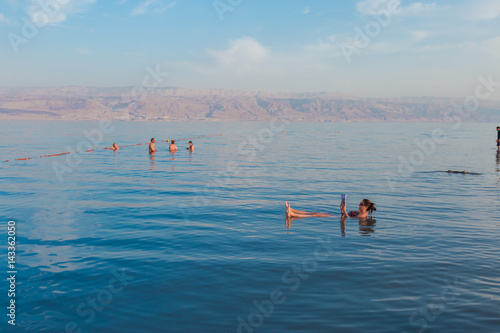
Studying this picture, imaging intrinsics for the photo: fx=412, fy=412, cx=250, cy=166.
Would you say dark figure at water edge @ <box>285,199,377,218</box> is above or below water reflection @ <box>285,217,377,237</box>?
above

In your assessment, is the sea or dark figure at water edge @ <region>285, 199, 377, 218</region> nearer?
the sea

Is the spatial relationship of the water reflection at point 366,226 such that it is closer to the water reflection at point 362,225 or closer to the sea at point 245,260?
the water reflection at point 362,225

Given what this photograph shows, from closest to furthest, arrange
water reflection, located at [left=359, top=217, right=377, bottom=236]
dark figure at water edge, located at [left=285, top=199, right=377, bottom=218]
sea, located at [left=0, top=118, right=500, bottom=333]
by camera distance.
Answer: sea, located at [left=0, top=118, right=500, bottom=333] < water reflection, located at [left=359, top=217, right=377, bottom=236] < dark figure at water edge, located at [left=285, top=199, right=377, bottom=218]

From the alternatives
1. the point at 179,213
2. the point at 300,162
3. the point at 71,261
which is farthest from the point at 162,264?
the point at 300,162

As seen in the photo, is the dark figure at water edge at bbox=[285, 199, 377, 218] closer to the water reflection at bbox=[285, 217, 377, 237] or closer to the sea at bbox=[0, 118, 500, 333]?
the water reflection at bbox=[285, 217, 377, 237]

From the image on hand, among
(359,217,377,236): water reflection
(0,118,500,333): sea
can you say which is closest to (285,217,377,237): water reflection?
(359,217,377,236): water reflection

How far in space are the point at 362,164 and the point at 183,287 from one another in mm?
31993

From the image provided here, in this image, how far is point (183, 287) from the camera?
33.3 feet

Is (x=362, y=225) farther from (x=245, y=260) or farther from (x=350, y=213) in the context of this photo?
(x=245, y=260)

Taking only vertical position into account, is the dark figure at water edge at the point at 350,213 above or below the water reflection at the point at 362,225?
above

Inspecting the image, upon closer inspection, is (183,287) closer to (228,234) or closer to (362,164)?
(228,234)

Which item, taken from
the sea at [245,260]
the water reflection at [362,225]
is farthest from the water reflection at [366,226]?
the sea at [245,260]

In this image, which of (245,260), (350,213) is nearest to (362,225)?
(350,213)

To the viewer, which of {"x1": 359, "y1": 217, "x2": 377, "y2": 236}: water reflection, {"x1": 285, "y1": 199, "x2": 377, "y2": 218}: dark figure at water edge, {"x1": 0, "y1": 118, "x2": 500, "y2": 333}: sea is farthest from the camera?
{"x1": 285, "y1": 199, "x2": 377, "y2": 218}: dark figure at water edge
